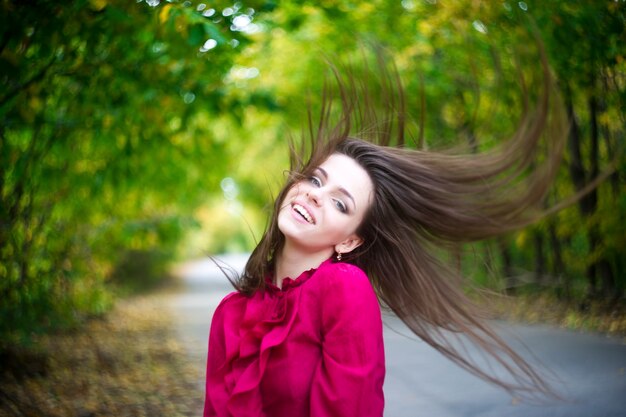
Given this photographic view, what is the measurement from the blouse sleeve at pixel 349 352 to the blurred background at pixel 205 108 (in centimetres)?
57

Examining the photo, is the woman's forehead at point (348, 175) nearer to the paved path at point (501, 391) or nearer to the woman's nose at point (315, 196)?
the woman's nose at point (315, 196)

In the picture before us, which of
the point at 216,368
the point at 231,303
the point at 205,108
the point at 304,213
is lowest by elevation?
the point at 205,108

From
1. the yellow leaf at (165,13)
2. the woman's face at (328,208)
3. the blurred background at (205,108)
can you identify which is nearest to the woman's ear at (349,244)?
the woman's face at (328,208)

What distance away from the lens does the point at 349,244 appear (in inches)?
91.5

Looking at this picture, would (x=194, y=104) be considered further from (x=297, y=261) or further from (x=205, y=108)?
(x=297, y=261)

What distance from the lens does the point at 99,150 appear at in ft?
22.1

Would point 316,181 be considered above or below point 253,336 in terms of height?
above

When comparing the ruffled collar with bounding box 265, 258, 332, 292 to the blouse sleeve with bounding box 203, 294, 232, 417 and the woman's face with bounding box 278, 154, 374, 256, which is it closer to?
the woman's face with bounding box 278, 154, 374, 256

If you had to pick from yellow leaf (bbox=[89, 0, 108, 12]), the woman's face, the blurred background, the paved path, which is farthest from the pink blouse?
yellow leaf (bbox=[89, 0, 108, 12])

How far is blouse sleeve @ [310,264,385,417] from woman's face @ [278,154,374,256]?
201 millimetres

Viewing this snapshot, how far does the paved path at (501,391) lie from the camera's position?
12.9 ft

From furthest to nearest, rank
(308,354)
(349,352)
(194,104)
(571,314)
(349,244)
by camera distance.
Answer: (571,314) → (194,104) → (349,244) → (308,354) → (349,352)

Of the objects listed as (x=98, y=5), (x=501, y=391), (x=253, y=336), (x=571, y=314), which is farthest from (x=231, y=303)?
(x=571, y=314)

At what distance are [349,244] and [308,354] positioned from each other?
467 millimetres
